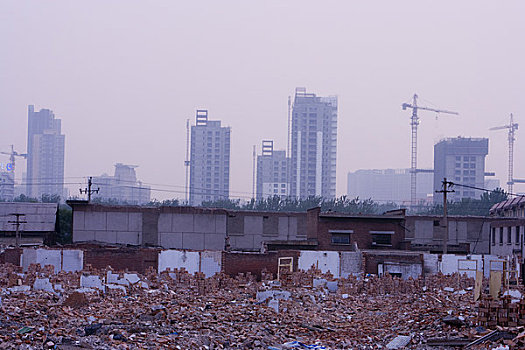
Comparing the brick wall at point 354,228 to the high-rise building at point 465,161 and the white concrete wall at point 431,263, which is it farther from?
the high-rise building at point 465,161

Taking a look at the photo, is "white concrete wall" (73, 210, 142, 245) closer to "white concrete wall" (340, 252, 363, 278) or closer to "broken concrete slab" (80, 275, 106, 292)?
"white concrete wall" (340, 252, 363, 278)

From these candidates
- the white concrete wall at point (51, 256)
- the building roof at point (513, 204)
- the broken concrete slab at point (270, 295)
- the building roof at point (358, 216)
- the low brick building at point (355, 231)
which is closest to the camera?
the broken concrete slab at point (270, 295)

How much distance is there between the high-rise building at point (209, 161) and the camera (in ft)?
575

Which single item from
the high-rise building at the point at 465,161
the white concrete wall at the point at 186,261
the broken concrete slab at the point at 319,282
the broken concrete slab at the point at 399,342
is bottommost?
the broken concrete slab at the point at 319,282

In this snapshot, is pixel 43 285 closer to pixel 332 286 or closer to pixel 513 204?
pixel 332 286

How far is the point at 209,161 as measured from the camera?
180m

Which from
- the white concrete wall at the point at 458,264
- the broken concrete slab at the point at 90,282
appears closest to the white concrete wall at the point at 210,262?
the broken concrete slab at the point at 90,282

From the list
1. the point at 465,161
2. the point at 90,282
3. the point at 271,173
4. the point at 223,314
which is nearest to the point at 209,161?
the point at 271,173

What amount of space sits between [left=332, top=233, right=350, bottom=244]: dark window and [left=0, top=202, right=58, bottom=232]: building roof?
21944 millimetres

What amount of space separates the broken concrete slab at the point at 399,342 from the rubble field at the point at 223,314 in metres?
0.03

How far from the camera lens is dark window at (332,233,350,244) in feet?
138

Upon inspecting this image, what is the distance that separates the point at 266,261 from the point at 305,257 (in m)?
2.05

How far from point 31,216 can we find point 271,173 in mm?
142298

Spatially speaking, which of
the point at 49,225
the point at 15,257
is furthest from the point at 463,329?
the point at 49,225
